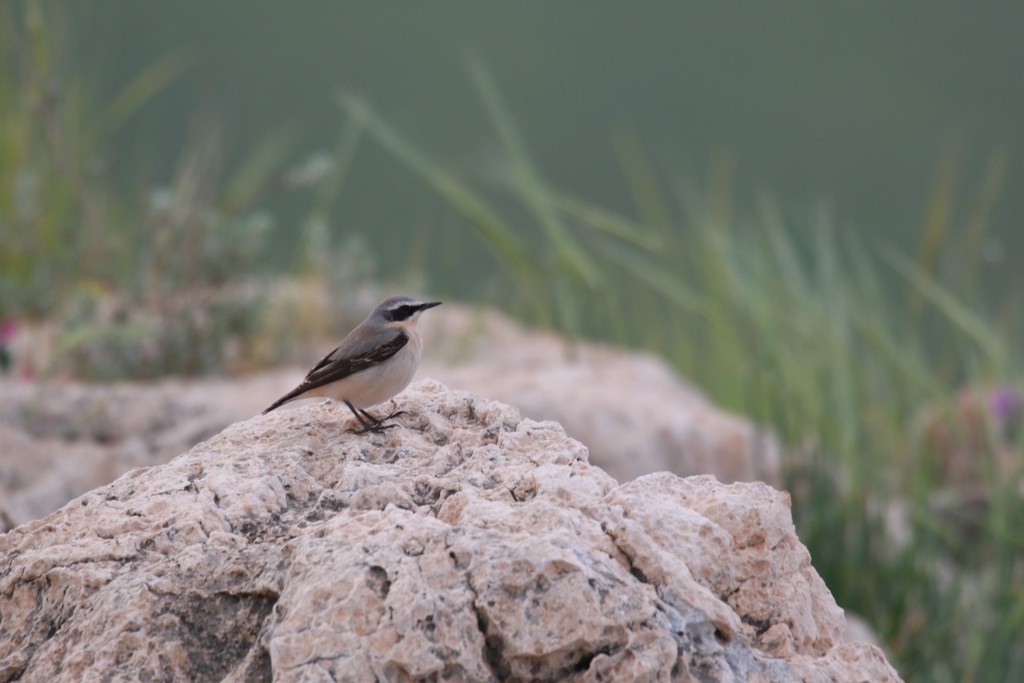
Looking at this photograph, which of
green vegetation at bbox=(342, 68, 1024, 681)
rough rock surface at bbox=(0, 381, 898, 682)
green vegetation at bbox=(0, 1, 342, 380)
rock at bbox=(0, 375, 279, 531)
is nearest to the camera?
rough rock surface at bbox=(0, 381, 898, 682)

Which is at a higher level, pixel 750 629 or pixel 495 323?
pixel 750 629

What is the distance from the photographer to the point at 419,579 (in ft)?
5.10

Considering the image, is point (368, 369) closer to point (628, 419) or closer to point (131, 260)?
point (628, 419)

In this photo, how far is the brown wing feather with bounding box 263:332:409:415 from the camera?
2.48 m

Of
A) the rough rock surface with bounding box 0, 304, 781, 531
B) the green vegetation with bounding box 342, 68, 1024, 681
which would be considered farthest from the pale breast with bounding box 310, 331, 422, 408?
the green vegetation with bounding box 342, 68, 1024, 681

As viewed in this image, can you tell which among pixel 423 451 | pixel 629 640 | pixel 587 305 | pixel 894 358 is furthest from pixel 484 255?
pixel 629 640

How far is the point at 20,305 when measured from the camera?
18.2 ft

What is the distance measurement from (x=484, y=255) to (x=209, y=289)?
3.56 m

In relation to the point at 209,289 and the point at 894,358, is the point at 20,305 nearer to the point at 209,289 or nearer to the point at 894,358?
the point at 209,289

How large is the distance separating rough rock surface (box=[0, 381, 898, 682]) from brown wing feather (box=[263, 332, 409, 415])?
50cm

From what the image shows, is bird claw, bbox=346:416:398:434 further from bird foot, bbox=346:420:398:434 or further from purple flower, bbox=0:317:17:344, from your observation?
purple flower, bbox=0:317:17:344

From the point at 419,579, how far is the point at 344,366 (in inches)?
39.6

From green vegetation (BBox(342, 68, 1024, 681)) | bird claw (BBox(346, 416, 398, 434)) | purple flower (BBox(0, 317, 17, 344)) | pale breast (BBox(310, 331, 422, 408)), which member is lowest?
green vegetation (BBox(342, 68, 1024, 681))

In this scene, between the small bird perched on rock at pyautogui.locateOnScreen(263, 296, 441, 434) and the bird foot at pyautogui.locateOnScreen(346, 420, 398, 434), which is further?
the small bird perched on rock at pyautogui.locateOnScreen(263, 296, 441, 434)
